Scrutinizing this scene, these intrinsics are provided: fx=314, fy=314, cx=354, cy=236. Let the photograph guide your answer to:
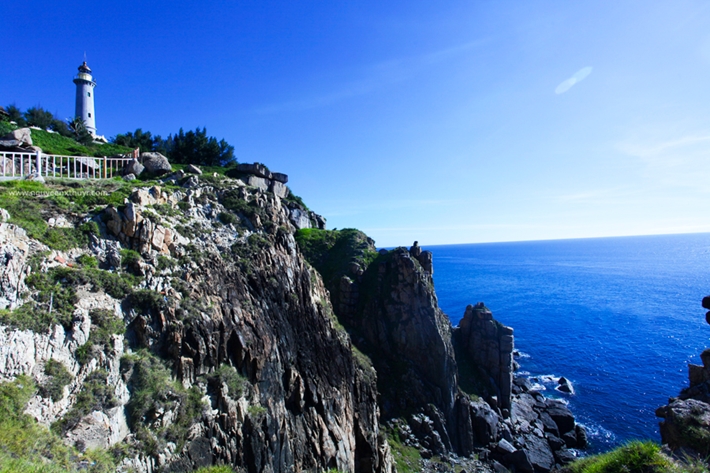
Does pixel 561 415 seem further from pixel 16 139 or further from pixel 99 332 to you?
pixel 16 139

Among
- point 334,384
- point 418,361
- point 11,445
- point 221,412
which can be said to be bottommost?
point 418,361

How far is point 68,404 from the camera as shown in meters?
13.4

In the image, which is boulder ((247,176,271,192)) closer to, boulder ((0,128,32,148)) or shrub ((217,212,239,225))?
shrub ((217,212,239,225))

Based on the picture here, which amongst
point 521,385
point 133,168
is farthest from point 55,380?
point 521,385

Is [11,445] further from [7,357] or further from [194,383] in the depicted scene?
[194,383]

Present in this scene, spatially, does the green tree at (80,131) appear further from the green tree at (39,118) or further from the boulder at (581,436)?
the boulder at (581,436)

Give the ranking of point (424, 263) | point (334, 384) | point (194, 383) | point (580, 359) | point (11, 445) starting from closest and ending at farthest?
1. point (11, 445)
2. point (194, 383)
3. point (334, 384)
4. point (424, 263)
5. point (580, 359)

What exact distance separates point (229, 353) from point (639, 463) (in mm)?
20501

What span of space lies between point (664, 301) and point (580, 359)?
56.8 m

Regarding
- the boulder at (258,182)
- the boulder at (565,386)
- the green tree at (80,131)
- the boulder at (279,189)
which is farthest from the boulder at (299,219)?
the boulder at (565,386)

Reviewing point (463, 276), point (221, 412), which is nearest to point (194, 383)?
point (221, 412)

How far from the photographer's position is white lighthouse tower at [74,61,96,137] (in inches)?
2527

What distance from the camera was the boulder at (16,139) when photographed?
31875mm

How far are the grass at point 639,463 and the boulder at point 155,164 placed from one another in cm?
4261
